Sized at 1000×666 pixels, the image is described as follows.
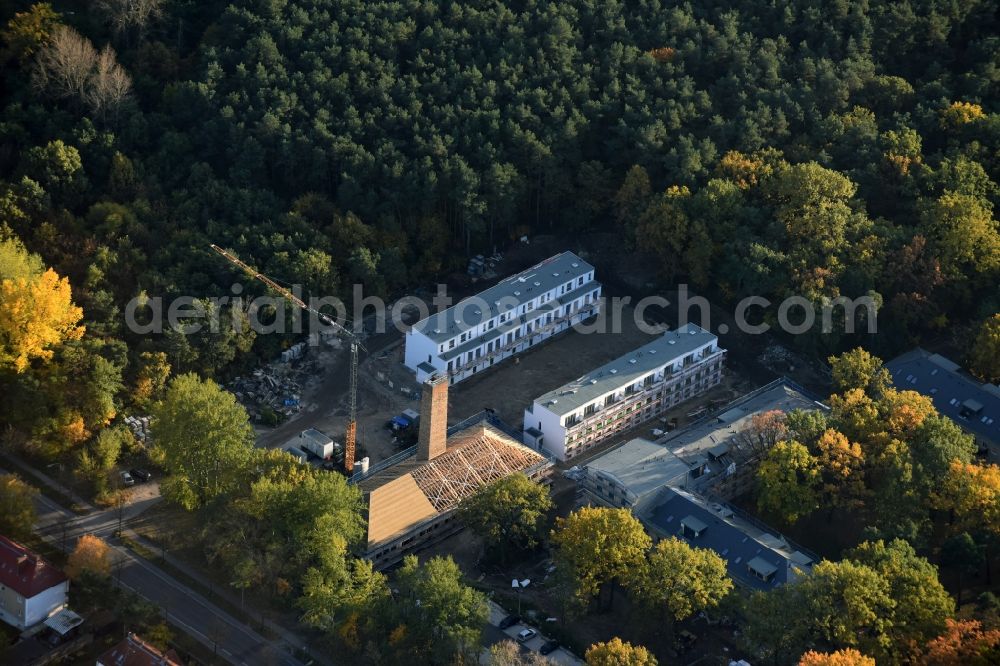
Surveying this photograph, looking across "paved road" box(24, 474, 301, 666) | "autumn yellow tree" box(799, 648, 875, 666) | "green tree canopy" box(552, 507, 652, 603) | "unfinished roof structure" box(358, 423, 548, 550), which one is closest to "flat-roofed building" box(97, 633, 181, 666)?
"paved road" box(24, 474, 301, 666)

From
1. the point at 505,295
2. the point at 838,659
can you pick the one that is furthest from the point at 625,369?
the point at 838,659

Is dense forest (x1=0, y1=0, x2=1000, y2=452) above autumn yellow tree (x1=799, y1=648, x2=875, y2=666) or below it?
above

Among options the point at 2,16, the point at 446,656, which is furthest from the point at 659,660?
the point at 2,16

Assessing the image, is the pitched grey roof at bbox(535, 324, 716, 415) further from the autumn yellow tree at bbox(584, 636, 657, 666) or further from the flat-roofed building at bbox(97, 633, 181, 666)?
the flat-roofed building at bbox(97, 633, 181, 666)

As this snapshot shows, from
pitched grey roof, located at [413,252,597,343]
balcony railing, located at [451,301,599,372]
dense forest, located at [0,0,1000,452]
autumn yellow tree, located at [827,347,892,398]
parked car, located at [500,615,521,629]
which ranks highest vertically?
dense forest, located at [0,0,1000,452]

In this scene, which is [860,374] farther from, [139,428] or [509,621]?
[139,428]

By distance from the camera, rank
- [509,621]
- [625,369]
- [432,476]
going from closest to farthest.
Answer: [509,621] < [432,476] < [625,369]

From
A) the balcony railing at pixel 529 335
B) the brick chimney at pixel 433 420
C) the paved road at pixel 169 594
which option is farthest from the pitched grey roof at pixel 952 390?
the paved road at pixel 169 594
